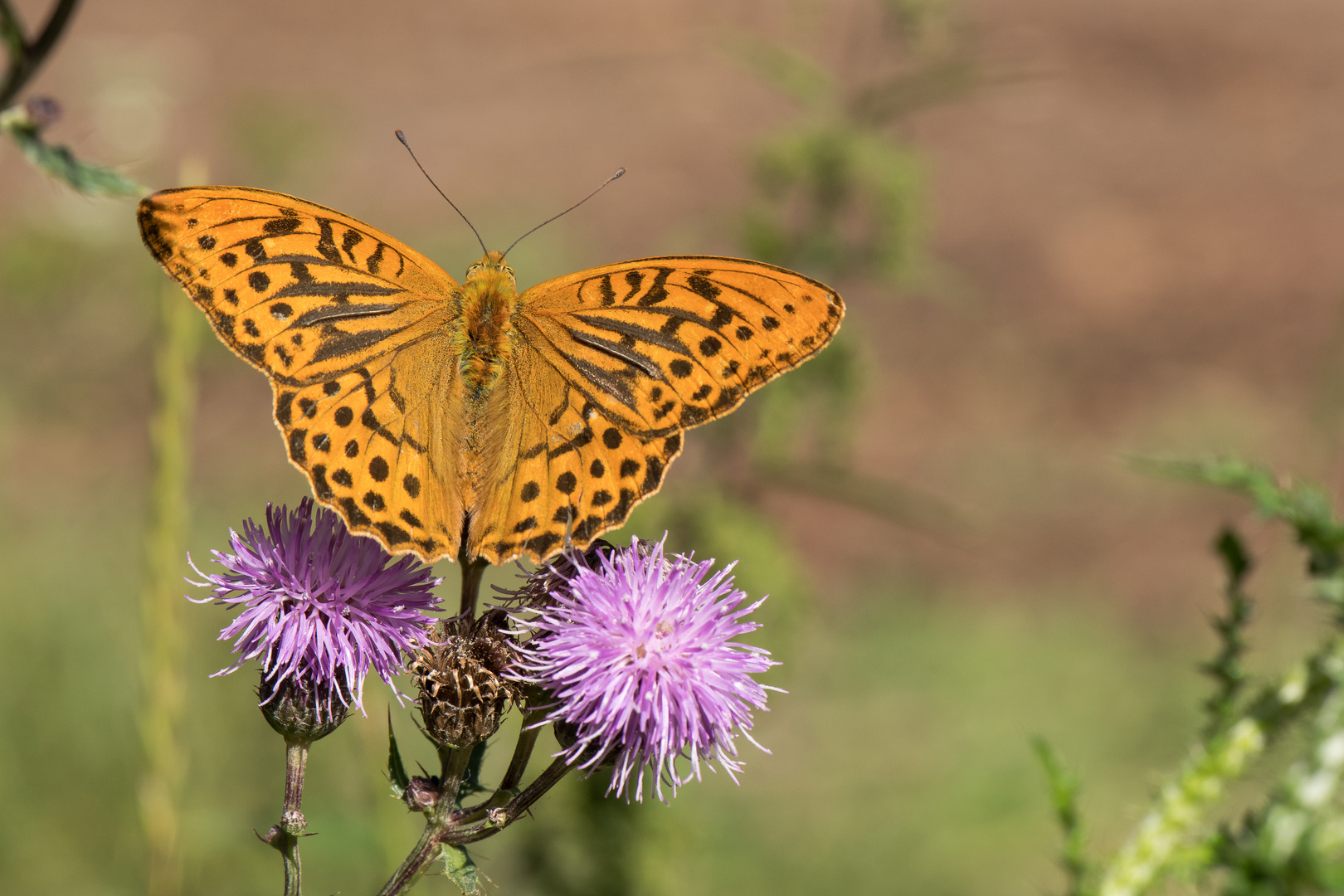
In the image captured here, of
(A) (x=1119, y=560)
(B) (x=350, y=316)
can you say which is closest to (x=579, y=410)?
(B) (x=350, y=316)

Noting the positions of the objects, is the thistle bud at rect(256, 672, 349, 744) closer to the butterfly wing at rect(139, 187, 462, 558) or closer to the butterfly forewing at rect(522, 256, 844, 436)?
the butterfly wing at rect(139, 187, 462, 558)

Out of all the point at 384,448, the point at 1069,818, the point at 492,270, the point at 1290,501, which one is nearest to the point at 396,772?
the point at 384,448

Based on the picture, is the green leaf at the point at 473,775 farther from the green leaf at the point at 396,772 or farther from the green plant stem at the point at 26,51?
the green plant stem at the point at 26,51

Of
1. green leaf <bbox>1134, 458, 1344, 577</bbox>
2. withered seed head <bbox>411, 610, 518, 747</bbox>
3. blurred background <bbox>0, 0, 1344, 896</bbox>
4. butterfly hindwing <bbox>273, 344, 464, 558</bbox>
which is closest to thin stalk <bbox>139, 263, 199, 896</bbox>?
blurred background <bbox>0, 0, 1344, 896</bbox>

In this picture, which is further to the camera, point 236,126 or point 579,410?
point 236,126

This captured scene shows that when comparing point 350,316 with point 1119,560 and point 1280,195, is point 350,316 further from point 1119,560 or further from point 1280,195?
point 1280,195

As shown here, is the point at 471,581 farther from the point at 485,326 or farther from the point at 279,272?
the point at 279,272
